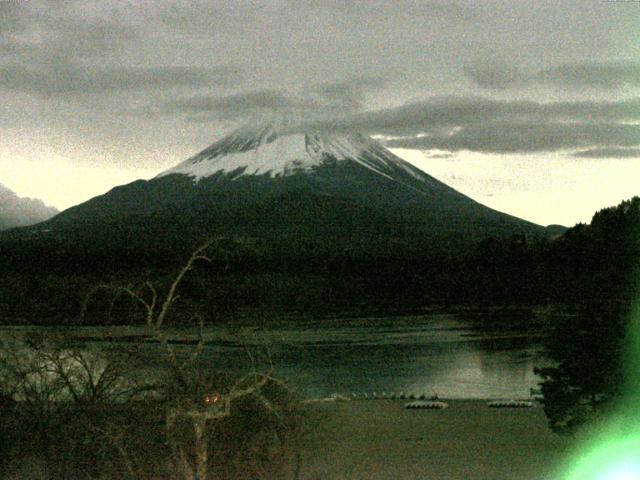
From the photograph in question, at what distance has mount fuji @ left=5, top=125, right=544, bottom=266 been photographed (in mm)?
72562

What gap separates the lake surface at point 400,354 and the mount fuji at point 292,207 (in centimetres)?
2257

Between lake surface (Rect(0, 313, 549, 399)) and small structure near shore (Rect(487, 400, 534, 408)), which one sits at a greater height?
small structure near shore (Rect(487, 400, 534, 408))

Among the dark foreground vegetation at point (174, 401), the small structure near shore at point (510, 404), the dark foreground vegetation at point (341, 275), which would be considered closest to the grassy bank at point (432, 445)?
the small structure near shore at point (510, 404)

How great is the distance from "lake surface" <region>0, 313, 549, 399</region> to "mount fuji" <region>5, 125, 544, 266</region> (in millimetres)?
22565

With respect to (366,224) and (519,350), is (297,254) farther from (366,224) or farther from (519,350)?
(519,350)

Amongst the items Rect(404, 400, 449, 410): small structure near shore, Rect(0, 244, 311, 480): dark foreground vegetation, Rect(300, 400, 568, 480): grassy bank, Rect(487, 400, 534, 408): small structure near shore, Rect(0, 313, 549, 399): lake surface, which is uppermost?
Rect(0, 244, 311, 480): dark foreground vegetation

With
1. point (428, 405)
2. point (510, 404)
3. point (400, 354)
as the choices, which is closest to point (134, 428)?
point (428, 405)

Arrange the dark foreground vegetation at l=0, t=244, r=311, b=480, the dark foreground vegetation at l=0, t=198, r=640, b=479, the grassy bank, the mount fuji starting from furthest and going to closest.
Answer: the mount fuji < the grassy bank < the dark foreground vegetation at l=0, t=244, r=311, b=480 < the dark foreground vegetation at l=0, t=198, r=640, b=479

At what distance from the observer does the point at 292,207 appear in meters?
87.6

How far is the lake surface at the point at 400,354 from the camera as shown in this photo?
20.5 metres

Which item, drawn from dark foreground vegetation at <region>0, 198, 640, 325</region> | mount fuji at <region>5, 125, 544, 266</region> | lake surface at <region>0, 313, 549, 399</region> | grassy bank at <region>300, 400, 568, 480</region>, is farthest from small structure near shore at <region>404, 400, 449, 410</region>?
mount fuji at <region>5, 125, 544, 266</region>

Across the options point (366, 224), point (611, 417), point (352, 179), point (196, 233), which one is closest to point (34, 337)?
point (611, 417)

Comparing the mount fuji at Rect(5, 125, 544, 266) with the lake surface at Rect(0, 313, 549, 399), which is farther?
the mount fuji at Rect(5, 125, 544, 266)

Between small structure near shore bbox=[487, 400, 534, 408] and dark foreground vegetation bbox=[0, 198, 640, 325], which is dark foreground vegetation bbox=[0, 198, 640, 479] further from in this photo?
dark foreground vegetation bbox=[0, 198, 640, 325]
